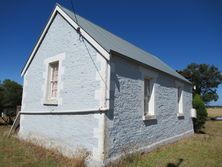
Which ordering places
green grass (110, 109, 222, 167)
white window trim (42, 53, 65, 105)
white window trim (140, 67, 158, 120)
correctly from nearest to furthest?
1. green grass (110, 109, 222, 167)
2. white window trim (42, 53, 65, 105)
3. white window trim (140, 67, 158, 120)

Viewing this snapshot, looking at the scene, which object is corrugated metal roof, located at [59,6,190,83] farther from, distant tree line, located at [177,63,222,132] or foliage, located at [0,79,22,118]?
distant tree line, located at [177,63,222,132]

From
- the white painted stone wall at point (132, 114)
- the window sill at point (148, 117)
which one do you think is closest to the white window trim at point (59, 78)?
the white painted stone wall at point (132, 114)

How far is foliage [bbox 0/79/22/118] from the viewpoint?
1746 centimetres

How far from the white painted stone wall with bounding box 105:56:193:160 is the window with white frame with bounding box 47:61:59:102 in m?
3.26

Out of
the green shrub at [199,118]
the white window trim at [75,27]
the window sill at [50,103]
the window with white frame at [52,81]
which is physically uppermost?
the white window trim at [75,27]

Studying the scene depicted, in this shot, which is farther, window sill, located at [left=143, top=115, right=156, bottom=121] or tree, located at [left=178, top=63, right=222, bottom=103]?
tree, located at [left=178, top=63, right=222, bottom=103]

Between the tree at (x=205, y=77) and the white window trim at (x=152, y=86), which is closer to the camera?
the white window trim at (x=152, y=86)

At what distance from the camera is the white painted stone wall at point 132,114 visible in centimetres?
637

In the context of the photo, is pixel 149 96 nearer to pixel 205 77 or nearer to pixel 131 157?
pixel 131 157

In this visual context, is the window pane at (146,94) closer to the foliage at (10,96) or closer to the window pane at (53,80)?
the window pane at (53,80)

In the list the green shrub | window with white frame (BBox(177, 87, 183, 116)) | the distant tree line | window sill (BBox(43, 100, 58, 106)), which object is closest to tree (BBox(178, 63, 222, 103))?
the distant tree line

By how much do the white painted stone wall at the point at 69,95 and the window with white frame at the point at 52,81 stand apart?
0.29m

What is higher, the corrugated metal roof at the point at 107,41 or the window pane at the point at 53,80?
the corrugated metal roof at the point at 107,41

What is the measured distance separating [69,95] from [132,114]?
2.48 metres
